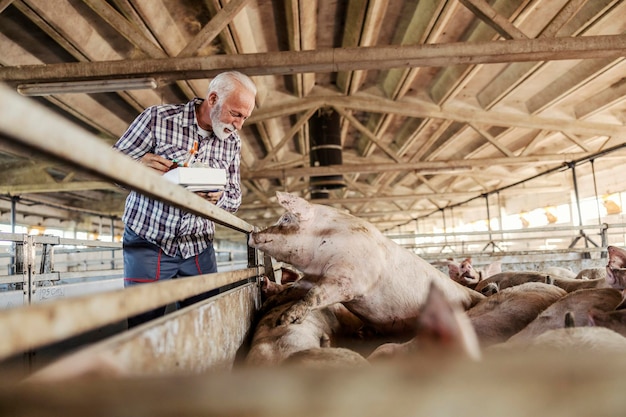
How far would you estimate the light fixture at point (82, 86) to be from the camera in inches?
171

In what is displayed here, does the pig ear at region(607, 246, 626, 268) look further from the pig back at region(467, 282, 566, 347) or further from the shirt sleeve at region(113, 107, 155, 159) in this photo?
the shirt sleeve at region(113, 107, 155, 159)

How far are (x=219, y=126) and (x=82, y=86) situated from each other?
2.67 metres

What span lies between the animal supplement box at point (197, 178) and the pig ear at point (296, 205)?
2.36 ft

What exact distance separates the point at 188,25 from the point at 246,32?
0.70 metres

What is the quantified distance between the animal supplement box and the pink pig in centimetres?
73

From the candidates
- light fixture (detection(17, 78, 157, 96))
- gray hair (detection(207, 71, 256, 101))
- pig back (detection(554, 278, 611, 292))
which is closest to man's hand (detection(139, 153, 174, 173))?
gray hair (detection(207, 71, 256, 101))

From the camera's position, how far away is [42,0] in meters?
4.06

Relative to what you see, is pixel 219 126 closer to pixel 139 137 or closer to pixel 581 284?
pixel 139 137

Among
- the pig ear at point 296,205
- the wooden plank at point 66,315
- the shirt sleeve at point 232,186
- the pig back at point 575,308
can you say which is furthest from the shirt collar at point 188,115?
the pig back at point 575,308

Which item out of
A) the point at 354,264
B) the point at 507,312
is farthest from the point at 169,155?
the point at 507,312

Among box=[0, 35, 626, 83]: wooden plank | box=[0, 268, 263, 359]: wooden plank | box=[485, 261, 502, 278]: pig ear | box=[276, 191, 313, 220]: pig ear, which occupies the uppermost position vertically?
box=[0, 35, 626, 83]: wooden plank

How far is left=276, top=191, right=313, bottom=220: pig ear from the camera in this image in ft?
8.84

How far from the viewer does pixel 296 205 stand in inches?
107

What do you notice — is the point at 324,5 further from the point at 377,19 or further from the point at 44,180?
the point at 44,180
